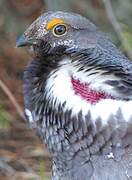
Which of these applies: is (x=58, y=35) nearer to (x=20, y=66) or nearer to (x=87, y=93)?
(x=87, y=93)

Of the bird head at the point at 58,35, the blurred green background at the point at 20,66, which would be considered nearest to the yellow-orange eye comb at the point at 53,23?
the bird head at the point at 58,35

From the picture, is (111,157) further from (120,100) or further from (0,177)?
(0,177)

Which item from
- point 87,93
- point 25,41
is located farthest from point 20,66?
point 87,93

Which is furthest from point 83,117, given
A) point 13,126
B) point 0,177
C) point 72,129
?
point 13,126

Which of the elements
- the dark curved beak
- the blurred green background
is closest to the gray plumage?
the dark curved beak

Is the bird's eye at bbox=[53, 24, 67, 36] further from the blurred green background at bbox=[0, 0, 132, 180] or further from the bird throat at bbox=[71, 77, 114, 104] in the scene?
the blurred green background at bbox=[0, 0, 132, 180]

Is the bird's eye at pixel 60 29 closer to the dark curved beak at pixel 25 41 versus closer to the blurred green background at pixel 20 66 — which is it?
the dark curved beak at pixel 25 41
